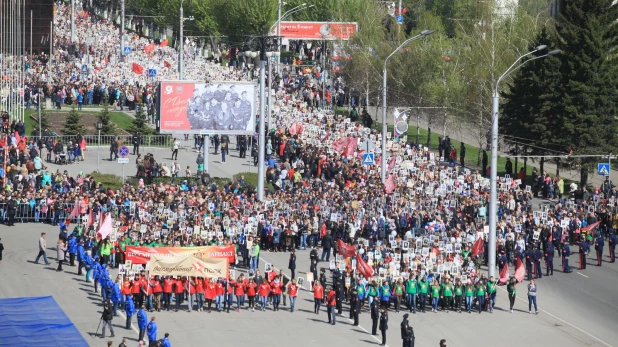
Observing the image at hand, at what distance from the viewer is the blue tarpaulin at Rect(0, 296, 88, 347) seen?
110 ft

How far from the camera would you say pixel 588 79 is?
62.0 meters

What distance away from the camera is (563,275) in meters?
45.8

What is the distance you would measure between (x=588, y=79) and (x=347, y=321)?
27400 millimetres

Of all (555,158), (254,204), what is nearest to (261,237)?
(254,204)

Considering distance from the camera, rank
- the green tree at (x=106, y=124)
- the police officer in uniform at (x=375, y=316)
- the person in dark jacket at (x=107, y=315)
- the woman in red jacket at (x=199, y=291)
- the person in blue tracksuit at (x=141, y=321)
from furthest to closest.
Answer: the green tree at (x=106, y=124) < the woman in red jacket at (x=199, y=291) < the police officer in uniform at (x=375, y=316) < the person in dark jacket at (x=107, y=315) < the person in blue tracksuit at (x=141, y=321)

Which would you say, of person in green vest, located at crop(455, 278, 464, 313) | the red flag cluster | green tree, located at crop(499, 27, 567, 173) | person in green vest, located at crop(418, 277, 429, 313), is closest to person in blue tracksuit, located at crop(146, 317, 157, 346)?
person in green vest, located at crop(418, 277, 429, 313)

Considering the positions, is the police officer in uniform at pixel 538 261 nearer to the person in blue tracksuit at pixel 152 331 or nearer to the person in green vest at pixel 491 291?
the person in green vest at pixel 491 291

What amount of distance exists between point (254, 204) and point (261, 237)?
2.77 m

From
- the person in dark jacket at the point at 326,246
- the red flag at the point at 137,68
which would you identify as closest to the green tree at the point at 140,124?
the red flag at the point at 137,68

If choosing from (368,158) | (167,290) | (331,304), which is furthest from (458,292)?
(368,158)

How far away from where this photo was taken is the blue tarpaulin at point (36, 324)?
110ft

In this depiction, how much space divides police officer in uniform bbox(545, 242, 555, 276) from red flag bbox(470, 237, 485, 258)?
88.0 inches

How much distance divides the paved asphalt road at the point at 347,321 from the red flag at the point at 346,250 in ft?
5.17

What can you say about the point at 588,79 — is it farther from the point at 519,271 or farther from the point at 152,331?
the point at 152,331
